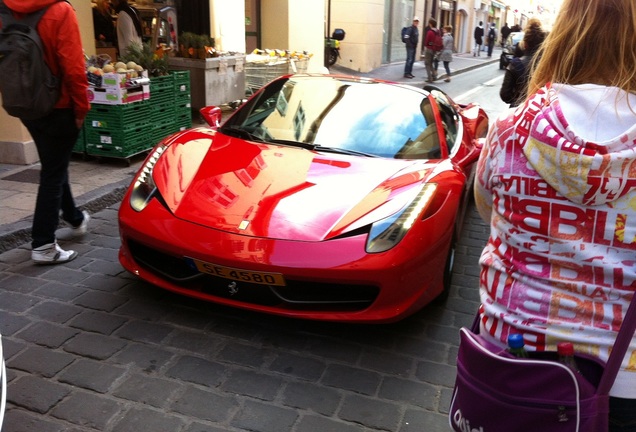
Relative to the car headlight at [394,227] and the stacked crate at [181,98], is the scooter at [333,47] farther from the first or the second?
the car headlight at [394,227]

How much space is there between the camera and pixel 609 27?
1.29m

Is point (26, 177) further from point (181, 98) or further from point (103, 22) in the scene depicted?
point (103, 22)

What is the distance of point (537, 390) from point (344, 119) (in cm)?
342

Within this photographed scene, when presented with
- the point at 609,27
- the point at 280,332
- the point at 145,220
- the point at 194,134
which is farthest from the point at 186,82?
the point at 609,27

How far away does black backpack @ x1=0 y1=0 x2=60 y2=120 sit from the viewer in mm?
3764

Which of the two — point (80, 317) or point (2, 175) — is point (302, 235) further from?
point (2, 175)

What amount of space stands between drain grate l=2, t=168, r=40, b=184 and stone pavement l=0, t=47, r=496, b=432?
1941mm

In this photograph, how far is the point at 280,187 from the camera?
12.0ft

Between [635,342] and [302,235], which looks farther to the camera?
[302,235]

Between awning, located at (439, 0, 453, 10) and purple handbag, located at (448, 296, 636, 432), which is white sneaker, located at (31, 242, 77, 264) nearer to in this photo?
purple handbag, located at (448, 296, 636, 432)

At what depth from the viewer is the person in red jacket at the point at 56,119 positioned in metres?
3.84

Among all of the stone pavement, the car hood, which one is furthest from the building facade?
the stone pavement

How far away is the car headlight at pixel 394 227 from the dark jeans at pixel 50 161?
2.22m

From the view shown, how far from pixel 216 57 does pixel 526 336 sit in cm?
938
